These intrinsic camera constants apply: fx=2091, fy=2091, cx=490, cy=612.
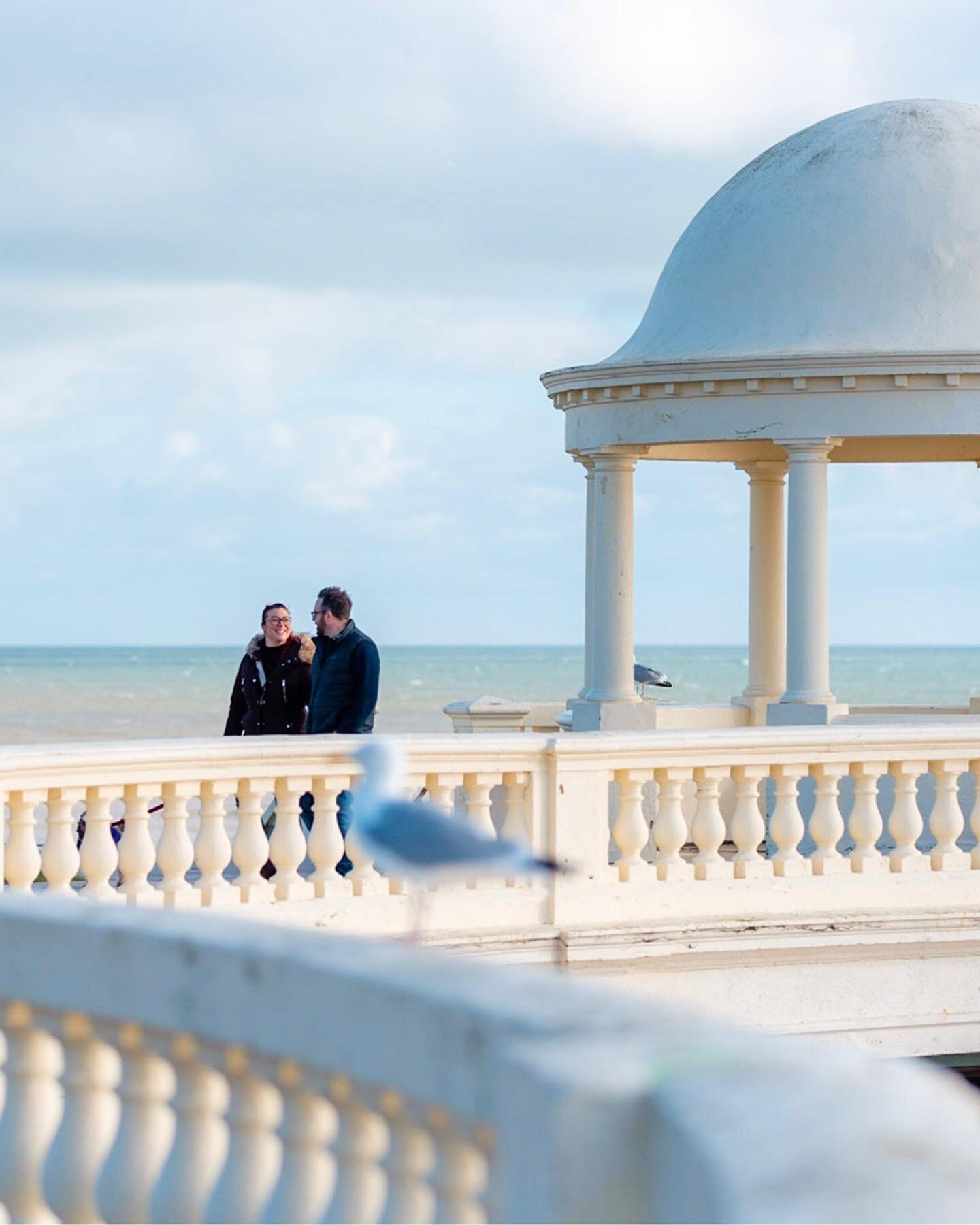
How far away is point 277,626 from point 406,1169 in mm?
7760

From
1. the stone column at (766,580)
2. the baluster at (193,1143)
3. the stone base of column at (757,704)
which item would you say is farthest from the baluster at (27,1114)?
the stone column at (766,580)

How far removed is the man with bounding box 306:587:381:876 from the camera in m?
9.89

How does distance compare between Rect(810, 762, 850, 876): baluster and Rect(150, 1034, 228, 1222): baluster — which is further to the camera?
Rect(810, 762, 850, 876): baluster

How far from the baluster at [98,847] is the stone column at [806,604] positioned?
618 centimetres

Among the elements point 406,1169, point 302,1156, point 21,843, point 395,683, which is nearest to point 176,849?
point 21,843

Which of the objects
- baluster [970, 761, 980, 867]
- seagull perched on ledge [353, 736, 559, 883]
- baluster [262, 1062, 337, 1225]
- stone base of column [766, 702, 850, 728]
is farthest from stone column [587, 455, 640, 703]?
baluster [262, 1062, 337, 1225]

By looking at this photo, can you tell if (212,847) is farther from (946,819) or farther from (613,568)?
(613,568)

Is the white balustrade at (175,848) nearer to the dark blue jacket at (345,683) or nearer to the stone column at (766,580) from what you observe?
the dark blue jacket at (345,683)

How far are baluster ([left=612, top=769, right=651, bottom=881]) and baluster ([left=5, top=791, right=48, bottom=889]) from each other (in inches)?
100

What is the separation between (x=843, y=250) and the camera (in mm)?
13703

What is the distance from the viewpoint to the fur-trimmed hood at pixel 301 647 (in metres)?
10.8

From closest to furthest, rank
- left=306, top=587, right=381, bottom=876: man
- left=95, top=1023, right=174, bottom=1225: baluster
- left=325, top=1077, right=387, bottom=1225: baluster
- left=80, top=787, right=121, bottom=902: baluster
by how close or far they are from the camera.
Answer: left=325, top=1077, right=387, bottom=1225: baluster → left=95, top=1023, right=174, bottom=1225: baluster → left=80, top=787, right=121, bottom=902: baluster → left=306, top=587, right=381, bottom=876: man

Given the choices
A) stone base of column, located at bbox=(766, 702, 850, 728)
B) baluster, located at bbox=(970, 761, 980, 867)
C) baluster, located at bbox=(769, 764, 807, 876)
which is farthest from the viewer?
stone base of column, located at bbox=(766, 702, 850, 728)

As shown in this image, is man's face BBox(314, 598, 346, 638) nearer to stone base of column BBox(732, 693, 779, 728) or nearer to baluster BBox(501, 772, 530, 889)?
baluster BBox(501, 772, 530, 889)
